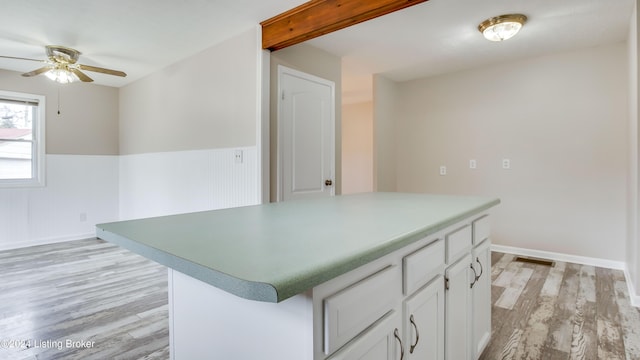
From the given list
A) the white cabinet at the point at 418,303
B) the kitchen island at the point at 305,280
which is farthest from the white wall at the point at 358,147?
the kitchen island at the point at 305,280

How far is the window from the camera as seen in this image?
416cm

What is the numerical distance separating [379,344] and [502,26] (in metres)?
2.89

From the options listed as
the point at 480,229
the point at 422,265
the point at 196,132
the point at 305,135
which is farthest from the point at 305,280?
the point at 196,132

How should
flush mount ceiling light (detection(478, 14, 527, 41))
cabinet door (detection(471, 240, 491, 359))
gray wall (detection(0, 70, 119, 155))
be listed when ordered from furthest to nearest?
gray wall (detection(0, 70, 119, 155)), flush mount ceiling light (detection(478, 14, 527, 41)), cabinet door (detection(471, 240, 491, 359))

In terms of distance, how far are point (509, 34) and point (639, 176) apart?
1.47 meters

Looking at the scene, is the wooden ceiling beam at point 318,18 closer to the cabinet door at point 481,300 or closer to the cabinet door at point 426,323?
the cabinet door at point 481,300

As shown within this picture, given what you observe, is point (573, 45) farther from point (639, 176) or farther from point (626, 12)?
point (639, 176)

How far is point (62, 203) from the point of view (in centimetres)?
461

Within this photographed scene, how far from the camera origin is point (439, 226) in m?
1.10

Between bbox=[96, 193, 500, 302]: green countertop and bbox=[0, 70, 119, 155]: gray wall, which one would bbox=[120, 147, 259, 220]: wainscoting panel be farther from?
bbox=[96, 193, 500, 302]: green countertop

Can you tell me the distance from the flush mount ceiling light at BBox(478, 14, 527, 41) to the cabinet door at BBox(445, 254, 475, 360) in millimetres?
2201

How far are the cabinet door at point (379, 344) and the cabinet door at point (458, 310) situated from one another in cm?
44

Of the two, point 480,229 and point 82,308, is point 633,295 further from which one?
point 82,308

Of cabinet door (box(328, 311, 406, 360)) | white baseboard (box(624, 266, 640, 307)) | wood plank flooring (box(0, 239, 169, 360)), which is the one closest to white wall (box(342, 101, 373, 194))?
white baseboard (box(624, 266, 640, 307))
